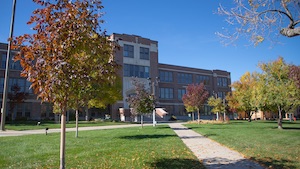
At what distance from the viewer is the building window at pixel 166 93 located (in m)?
53.9

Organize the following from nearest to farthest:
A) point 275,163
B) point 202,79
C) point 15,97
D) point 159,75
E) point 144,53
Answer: point 275,163 → point 15,97 → point 144,53 → point 159,75 → point 202,79

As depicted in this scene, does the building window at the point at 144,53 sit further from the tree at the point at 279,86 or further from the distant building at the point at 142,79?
the tree at the point at 279,86

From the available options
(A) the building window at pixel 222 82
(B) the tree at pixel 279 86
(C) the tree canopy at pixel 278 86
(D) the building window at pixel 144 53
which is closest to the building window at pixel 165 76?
(D) the building window at pixel 144 53

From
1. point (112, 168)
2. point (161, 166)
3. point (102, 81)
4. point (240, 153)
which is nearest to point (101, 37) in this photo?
point (102, 81)

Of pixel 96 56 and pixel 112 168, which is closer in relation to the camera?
pixel 96 56

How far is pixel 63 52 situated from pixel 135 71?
4275 centimetres

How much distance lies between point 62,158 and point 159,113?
41.9 metres

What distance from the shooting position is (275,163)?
7.29 m

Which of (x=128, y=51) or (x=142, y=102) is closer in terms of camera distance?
(x=142, y=102)

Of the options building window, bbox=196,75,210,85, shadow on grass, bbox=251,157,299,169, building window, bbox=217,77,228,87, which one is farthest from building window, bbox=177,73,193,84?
shadow on grass, bbox=251,157,299,169

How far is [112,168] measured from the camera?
22.0ft

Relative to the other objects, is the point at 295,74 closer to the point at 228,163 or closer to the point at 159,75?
the point at 228,163

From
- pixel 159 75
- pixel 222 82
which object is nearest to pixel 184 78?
pixel 159 75

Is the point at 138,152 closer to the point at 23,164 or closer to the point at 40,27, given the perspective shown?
the point at 23,164
